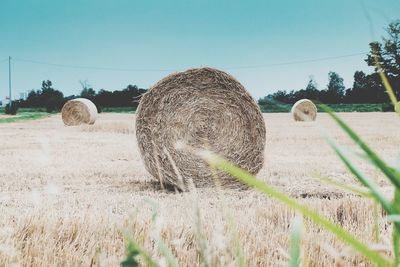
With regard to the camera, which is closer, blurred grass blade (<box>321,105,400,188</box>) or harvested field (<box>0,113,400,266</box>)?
blurred grass blade (<box>321,105,400,188</box>)

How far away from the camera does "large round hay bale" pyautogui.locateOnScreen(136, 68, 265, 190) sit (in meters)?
6.55

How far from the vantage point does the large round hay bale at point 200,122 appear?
6551 mm

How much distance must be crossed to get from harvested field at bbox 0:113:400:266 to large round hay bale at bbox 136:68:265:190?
1.45ft

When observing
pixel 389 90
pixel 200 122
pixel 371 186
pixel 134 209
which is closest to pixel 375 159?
pixel 371 186

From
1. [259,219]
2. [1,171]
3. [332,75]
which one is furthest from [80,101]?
[332,75]

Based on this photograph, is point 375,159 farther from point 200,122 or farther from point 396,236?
point 200,122

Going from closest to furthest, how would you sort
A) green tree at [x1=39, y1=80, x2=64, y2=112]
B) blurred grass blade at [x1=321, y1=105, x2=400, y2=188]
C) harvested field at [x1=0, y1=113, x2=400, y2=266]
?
1. blurred grass blade at [x1=321, y1=105, x2=400, y2=188]
2. harvested field at [x1=0, y1=113, x2=400, y2=266]
3. green tree at [x1=39, y1=80, x2=64, y2=112]

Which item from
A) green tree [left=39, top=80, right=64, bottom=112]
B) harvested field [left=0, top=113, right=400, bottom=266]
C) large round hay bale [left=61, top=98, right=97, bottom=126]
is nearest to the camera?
harvested field [left=0, top=113, right=400, bottom=266]

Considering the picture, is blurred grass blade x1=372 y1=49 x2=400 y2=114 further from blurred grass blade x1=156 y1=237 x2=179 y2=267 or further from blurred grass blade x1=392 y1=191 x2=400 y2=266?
blurred grass blade x1=156 y1=237 x2=179 y2=267

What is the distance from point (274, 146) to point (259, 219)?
9763 millimetres

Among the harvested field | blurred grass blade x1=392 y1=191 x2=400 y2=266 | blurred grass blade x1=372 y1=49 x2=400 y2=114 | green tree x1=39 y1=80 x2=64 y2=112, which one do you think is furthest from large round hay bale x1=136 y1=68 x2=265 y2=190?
green tree x1=39 y1=80 x2=64 y2=112

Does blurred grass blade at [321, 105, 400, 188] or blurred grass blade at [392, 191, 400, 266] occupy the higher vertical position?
blurred grass blade at [321, 105, 400, 188]

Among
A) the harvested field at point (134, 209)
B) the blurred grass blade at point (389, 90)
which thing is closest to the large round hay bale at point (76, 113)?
the harvested field at point (134, 209)

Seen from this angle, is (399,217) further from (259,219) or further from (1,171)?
(1,171)
